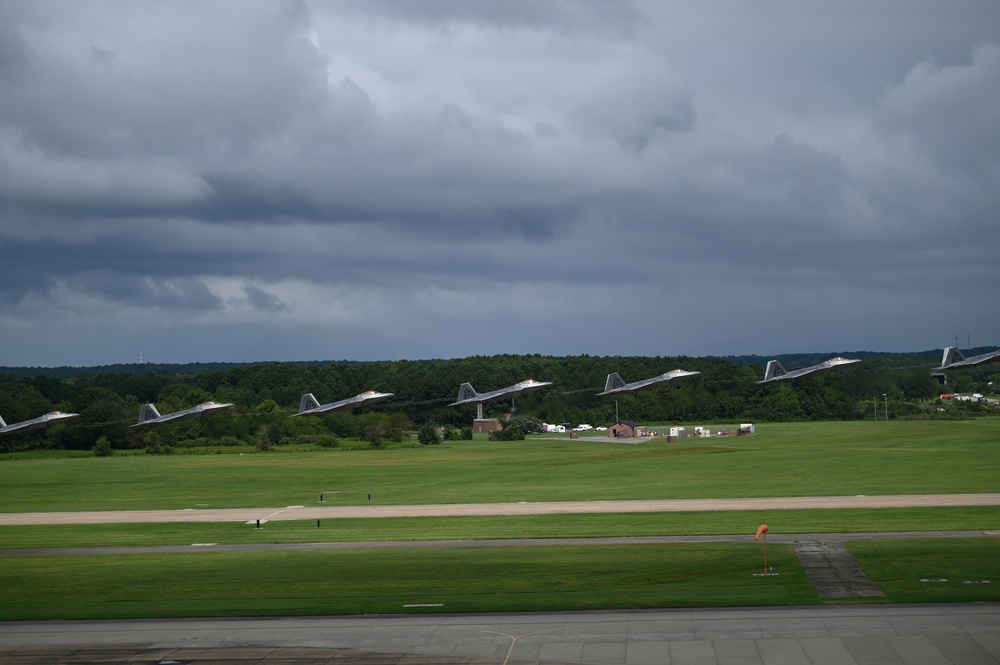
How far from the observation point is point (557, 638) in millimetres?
31234

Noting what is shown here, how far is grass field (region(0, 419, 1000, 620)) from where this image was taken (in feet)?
126

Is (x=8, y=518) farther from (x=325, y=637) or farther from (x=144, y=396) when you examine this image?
(x=144, y=396)

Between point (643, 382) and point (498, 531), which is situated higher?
point (643, 382)

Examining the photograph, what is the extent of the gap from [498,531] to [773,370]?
228 ft

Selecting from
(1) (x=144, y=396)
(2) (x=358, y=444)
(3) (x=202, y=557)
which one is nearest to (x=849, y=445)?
(2) (x=358, y=444)

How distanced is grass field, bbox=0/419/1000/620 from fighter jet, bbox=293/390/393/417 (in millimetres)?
21912

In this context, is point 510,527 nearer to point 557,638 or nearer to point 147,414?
point 557,638

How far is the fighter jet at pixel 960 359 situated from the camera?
353ft

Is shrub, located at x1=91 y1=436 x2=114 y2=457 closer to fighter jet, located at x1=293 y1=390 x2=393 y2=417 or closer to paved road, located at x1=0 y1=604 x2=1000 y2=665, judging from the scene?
fighter jet, located at x1=293 y1=390 x2=393 y2=417

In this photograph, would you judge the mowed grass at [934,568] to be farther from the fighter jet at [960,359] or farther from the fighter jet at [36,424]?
the fighter jet at [36,424]

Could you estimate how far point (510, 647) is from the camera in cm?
3041

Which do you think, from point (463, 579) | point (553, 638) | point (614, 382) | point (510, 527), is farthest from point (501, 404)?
point (553, 638)

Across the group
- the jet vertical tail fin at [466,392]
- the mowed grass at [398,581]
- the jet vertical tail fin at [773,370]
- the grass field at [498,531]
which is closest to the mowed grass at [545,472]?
the grass field at [498,531]

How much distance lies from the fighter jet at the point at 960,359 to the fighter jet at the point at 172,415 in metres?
94.5
